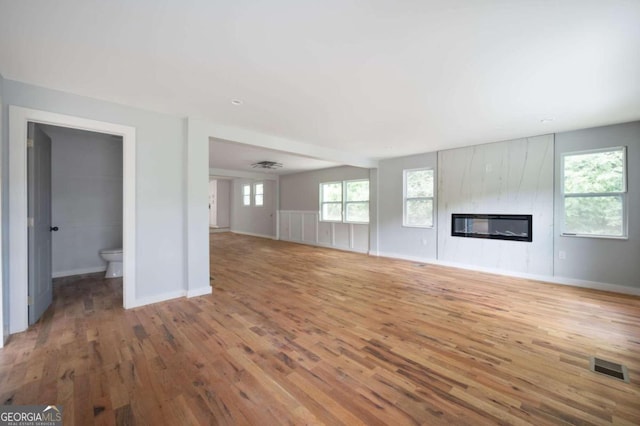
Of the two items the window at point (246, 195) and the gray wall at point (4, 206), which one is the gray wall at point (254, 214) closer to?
the window at point (246, 195)

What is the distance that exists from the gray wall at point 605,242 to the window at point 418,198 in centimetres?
212

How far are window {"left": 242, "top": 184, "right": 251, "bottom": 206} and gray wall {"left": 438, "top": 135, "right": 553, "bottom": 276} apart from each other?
775cm

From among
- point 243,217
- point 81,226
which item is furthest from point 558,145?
point 243,217

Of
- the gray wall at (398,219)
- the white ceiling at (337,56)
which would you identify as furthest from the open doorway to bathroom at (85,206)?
the gray wall at (398,219)

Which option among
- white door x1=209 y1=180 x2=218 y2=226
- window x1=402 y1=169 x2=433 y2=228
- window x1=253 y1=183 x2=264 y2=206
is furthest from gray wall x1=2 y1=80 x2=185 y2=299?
white door x1=209 y1=180 x2=218 y2=226

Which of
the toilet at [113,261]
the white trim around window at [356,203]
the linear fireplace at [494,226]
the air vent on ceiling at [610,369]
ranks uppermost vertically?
the white trim around window at [356,203]

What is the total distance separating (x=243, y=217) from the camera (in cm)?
1134

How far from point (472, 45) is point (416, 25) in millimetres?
536

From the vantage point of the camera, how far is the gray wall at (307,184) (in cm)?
757

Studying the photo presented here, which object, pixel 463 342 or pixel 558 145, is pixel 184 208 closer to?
pixel 463 342

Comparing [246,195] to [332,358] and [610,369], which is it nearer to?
[332,358]

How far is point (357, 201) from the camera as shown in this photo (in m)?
7.45

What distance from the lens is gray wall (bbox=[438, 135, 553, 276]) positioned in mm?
4402

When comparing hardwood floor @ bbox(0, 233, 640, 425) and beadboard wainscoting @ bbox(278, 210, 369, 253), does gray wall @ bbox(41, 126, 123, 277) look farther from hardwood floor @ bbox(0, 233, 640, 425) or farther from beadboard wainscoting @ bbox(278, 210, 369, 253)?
beadboard wainscoting @ bbox(278, 210, 369, 253)
